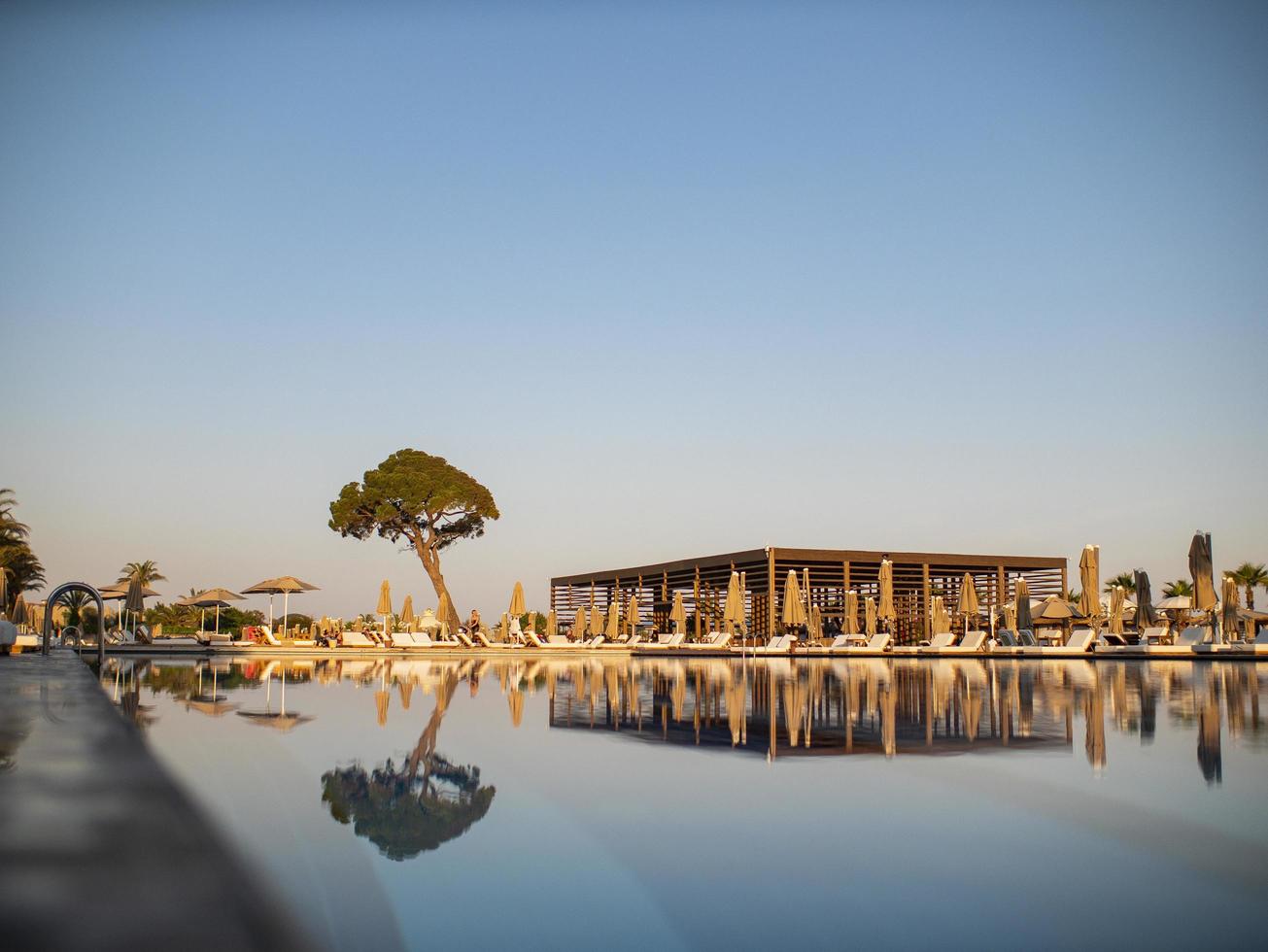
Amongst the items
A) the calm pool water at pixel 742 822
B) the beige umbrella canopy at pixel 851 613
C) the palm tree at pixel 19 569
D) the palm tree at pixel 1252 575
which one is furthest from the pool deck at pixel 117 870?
the palm tree at pixel 1252 575

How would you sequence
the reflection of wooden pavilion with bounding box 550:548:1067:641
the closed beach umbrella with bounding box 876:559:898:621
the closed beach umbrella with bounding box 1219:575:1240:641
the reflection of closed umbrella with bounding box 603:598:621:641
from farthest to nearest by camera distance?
the reflection of wooden pavilion with bounding box 550:548:1067:641 → the reflection of closed umbrella with bounding box 603:598:621:641 → the closed beach umbrella with bounding box 876:559:898:621 → the closed beach umbrella with bounding box 1219:575:1240:641

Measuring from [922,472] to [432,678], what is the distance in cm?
2350

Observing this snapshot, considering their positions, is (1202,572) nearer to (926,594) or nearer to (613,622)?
(926,594)

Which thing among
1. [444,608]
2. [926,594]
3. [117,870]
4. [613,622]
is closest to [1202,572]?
[926,594]

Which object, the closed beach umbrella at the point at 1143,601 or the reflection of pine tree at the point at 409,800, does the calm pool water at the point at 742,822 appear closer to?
the reflection of pine tree at the point at 409,800

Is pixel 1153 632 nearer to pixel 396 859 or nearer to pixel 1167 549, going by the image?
pixel 1167 549

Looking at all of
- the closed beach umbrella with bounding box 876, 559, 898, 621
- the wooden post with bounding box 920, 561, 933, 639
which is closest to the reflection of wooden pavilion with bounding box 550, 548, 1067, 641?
the wooden post with bounding box 920, 561, 933, 639

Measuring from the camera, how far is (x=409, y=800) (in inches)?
183

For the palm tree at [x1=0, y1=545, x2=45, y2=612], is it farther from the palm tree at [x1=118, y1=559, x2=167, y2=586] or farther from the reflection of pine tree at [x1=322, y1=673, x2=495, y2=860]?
the reflection of pine tree at [x1=322, y1=673, x2=495, y2=860]

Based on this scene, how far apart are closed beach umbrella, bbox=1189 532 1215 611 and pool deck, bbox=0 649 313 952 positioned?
2396cm

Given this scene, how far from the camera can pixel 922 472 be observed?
1358 inches

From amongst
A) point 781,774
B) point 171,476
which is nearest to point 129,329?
point 171,476

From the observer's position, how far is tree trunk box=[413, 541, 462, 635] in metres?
37.1

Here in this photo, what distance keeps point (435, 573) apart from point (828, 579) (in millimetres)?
17375
